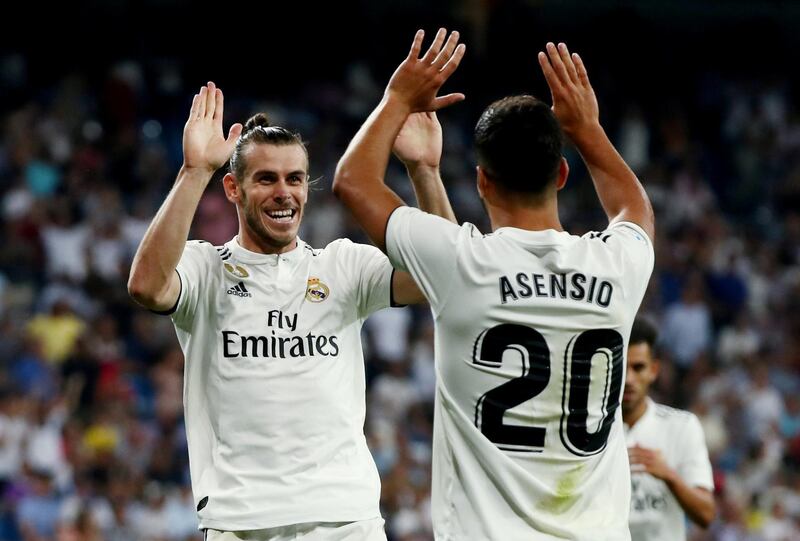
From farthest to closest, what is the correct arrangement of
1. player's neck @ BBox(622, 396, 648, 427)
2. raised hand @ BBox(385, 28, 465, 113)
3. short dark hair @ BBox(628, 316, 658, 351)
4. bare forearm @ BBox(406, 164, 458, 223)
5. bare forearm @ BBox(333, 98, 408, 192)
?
player's neck @ BBox(622, 396, 648, 427), short dark hair @ BBox(628, 316, 658, 351), bare forearm @ BBox(406, 164, 458, 223), raised hand @ BBox(385, 28, 465, 113), bare forearm @ BBox(333, 98, 408, 192)

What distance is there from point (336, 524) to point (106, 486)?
7.09 m

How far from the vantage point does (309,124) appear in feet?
56.3

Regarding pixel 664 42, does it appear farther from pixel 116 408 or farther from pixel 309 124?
pixel 116 408

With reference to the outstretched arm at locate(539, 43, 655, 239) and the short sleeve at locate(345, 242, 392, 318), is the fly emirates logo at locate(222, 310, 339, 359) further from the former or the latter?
the outstretched arm at locate(539, 43, 655, 239)

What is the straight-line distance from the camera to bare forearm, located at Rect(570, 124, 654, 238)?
14.4ft

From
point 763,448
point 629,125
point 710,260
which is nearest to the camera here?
point 763,448

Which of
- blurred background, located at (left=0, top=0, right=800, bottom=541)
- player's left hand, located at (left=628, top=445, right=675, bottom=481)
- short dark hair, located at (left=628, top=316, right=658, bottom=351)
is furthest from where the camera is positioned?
blurred background, located at (left=0, top=0, right=800, bottom=541)

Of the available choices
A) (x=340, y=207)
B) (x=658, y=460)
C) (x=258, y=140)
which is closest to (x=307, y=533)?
(x=258, y=140)

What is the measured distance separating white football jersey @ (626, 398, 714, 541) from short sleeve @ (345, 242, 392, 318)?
197 centimetres

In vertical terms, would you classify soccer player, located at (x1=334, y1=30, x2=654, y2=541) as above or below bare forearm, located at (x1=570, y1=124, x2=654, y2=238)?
below

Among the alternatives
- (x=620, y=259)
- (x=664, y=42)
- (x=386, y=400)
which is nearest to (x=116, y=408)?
(x=386, y=400)

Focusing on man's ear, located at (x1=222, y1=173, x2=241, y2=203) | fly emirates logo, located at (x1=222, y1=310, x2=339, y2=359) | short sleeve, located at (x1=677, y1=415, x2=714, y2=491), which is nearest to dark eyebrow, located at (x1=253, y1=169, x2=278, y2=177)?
man's ear, located at (x1=222, y1=173, x2=241, y2=203)

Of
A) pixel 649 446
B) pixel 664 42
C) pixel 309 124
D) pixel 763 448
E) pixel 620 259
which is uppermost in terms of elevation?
pixel 664 42

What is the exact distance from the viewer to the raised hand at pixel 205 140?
5098 mm
